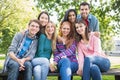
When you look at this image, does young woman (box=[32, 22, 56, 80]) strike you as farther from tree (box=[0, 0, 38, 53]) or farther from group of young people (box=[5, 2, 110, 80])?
tree (box=[0, 0, 38, 53])

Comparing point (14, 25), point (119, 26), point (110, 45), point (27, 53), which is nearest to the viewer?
point (27, 53)

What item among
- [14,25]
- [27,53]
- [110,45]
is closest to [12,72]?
[27,53]

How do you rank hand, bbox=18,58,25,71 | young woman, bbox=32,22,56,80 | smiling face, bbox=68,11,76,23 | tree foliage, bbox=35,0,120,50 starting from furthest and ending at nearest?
tree foliage, bbox=35,0,120,50, smiling face, bbox=68,11,76,23, young woman, bbox=32,22,56,80, hand, bbox=18,58,25,71

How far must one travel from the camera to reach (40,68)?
19.6 ft

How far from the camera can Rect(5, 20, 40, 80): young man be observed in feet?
19.4

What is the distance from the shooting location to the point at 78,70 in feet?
20.0

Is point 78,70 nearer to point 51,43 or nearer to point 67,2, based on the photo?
point 51,43

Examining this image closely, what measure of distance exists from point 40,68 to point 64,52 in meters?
0.70

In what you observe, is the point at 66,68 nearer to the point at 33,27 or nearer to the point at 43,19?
the point at 33,27

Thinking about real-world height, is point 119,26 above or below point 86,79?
above

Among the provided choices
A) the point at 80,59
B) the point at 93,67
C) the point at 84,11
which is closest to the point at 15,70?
the point at 80,59

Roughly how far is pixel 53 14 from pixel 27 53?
1247 centimetres

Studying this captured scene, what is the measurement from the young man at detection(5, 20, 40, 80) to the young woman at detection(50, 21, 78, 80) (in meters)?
0.51

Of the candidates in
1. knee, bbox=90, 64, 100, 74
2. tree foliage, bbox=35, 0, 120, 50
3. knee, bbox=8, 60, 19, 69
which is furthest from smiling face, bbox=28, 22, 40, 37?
tree foliage, bbox=35, 0, 120, 50
